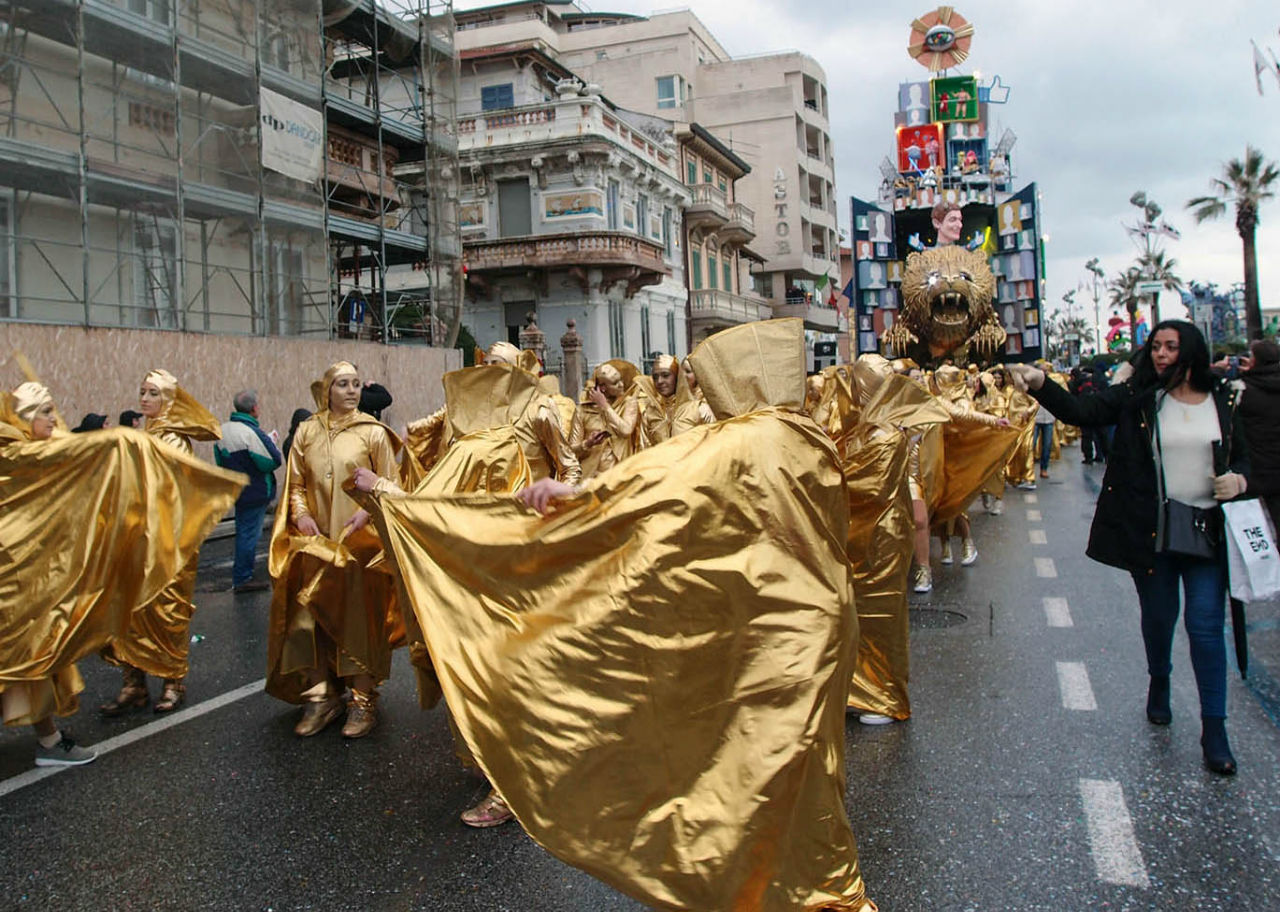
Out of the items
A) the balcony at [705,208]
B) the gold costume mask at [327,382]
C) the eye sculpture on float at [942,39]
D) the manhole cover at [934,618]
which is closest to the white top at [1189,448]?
the manhole cover at [934,618]

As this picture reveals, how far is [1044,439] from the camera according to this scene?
693 inches

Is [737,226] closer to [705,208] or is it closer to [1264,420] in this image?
[705,208]

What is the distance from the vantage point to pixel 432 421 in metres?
6.57

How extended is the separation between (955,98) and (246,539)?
2047 cm

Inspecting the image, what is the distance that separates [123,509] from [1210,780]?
463cm

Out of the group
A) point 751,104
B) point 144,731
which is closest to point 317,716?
point 144,731

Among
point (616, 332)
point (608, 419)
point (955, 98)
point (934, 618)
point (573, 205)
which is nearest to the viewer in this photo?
point (934, 618)

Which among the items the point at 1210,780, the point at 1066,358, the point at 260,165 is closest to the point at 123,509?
the point at 1210,780

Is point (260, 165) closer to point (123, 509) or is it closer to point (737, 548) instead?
point (123, 509)

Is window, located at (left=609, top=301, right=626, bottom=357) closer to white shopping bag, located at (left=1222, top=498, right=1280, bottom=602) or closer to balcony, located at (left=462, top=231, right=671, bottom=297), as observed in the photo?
balcony, located at (left=462, top=231, right=671, bottom=297)

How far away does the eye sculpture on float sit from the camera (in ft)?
89.5

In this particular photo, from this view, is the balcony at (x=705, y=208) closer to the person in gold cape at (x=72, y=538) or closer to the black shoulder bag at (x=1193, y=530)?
the person in gold cape at (x=72, y=538)

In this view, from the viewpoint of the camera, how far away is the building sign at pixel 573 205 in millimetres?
34000

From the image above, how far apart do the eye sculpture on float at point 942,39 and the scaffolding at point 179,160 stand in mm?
12733
